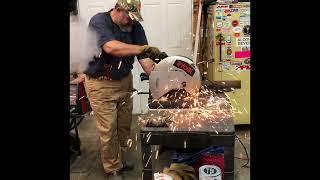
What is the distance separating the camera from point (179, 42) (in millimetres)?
5008

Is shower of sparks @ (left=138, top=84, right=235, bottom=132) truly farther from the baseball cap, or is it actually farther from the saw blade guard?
the baseball cap

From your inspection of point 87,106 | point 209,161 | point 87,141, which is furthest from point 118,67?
point 87,141

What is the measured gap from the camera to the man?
120 inches

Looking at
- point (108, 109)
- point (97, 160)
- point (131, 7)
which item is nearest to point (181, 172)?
point (108, 109)

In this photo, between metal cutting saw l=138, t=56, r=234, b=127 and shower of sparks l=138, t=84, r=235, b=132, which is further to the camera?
metal cutting saw l=138, t=56, r=234, b=127

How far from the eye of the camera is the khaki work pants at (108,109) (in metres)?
3.25

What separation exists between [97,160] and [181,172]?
1511 mm

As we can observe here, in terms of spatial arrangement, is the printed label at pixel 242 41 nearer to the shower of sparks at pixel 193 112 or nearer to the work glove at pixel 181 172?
the shower of sparks at pixel 193 112

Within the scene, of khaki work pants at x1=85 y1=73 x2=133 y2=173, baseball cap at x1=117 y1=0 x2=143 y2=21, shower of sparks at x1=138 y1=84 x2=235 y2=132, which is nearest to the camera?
shower of sparks at x1=138 y1=84 x2=235 y2=132

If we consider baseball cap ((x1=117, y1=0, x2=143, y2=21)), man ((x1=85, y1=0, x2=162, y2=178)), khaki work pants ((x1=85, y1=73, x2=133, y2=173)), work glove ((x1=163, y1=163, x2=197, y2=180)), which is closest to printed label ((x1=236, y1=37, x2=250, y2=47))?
man ((x1=85, y1=0, x2=162, y2=178))

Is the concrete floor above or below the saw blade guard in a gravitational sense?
below

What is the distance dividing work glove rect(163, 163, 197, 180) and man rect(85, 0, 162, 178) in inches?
34.8

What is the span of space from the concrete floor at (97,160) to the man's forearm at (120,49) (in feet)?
2.78

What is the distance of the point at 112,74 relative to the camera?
325cm
